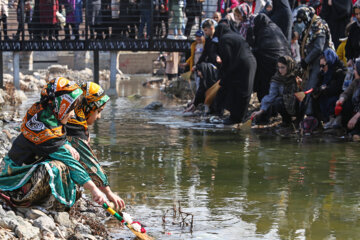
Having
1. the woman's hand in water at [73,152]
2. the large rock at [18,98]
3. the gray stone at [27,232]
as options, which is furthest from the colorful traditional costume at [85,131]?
the large rock at [18,98]

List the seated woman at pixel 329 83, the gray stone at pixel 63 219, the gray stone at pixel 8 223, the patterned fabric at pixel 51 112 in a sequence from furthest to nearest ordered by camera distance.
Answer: the seated woman at pixel 329 83
the gray stone at pixel 63 219
the patterned fabric at pixel 51 112
the gray stone at pixel 8 223

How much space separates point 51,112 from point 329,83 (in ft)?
21.0

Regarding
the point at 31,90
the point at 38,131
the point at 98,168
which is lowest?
the point at 31,90

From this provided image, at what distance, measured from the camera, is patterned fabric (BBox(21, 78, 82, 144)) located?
5.36m

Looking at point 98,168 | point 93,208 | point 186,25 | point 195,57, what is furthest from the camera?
point 186,25

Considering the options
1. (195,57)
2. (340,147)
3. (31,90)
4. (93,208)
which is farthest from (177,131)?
(31,90)

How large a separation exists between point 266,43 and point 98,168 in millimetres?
7151

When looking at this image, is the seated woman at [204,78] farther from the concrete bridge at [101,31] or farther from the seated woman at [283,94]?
the concrete bridge at [101,31]

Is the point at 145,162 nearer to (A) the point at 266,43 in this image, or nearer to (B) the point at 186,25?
(A) the point at 266,43

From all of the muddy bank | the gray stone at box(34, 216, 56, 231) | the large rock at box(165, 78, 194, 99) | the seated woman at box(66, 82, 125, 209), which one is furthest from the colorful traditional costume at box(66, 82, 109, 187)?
the large rock at box(165, 78, 194, 99)

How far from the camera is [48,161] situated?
545 centimetres

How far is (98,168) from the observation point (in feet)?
19.4

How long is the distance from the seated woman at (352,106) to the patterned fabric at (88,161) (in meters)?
5.18

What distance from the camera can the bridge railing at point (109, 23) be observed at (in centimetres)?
1728
